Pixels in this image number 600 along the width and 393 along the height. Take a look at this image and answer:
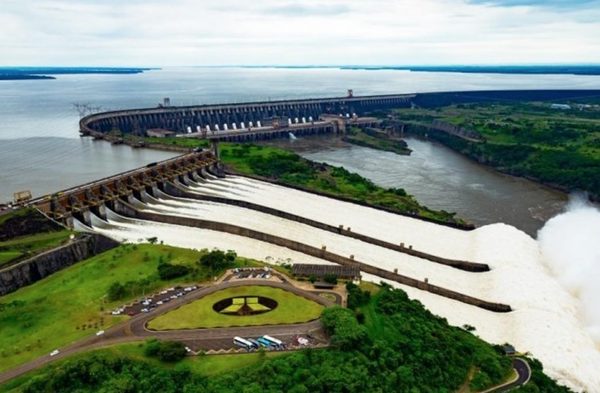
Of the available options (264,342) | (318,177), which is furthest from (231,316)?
(318,177)

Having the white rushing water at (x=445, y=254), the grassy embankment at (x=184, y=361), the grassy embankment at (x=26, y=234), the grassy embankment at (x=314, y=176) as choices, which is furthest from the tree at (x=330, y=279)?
the grassy embankment at (x=314, y=176)

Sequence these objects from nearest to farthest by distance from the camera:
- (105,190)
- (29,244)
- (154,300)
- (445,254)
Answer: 1. (154,300)
2. (29,244)
3. (445,254)
4. (105,190)

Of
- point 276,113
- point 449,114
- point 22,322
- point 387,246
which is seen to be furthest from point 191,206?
point 449,114

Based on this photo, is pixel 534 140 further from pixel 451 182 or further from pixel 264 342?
pixel 264 342

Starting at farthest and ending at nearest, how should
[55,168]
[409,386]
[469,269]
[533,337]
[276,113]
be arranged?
[276,113] → [55,168] → [469,269] → [533,337] → [409,386]

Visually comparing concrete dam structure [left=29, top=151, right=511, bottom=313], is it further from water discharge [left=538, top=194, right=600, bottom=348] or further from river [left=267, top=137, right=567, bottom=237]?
river [left=267, top=137, right=567, bottom=237]

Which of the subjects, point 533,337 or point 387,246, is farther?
point 387,246

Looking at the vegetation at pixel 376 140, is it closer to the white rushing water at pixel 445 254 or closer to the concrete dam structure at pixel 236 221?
the white rushing water at pixel 445 254

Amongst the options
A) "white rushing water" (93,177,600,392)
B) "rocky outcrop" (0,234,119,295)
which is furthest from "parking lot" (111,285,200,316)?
"white rushing water" (93,177,600,392)

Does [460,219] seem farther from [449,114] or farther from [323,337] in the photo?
[449,114]
